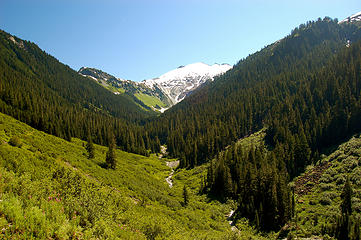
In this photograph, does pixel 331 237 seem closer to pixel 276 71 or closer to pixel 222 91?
pixel 222 91

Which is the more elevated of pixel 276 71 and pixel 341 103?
pixel 276 71

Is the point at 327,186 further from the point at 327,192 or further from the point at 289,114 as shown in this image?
the point at 289,114

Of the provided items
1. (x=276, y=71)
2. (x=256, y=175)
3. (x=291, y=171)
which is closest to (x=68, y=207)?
(x=256, y=175)

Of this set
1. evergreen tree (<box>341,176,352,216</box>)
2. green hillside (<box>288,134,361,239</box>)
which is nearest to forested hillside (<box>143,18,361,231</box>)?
green hillside (<box>288,134,361,239</box>)

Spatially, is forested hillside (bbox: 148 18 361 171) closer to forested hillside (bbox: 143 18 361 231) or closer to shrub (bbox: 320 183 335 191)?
forested hillside (bbox: 143 18 361 231)

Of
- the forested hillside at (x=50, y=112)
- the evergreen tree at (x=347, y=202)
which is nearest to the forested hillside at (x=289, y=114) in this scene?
the evergreen tree at (x=347, y=202)

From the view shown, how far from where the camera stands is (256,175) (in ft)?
146

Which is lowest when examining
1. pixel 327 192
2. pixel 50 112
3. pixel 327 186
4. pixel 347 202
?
pixel 327 192

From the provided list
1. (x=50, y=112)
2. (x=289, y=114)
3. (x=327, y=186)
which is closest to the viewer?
(x=327, y=186)

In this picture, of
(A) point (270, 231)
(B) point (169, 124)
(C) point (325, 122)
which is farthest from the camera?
(B) point (169, 124)

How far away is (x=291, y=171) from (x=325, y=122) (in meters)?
31.6

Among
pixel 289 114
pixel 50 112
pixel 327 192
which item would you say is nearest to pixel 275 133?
pixel 289 114

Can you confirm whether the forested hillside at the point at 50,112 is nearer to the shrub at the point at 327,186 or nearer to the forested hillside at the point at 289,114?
the forested hillside at the point at 289,114

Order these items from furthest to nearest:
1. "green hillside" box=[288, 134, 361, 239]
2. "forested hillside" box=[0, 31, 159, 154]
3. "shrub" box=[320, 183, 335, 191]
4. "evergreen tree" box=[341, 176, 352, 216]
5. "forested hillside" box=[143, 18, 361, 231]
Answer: "forested hillside" box=[0, 31, 159, 154] → "shrub" box=[320, 183, 335, 191] → "forested hillside" box=[143, 18, 361, 231] → "evergreen tree" box=[341, 176, 352, 216] → "green hillside" box=[288, 134, 361, 239]
